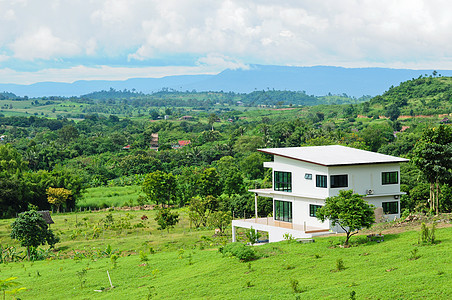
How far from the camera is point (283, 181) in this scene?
1380 inches

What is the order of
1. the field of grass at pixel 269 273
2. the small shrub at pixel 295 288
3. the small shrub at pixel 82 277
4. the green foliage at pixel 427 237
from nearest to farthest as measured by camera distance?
the field of grass at pixel 269 273
the small shrub at pixel 295 288
the green foliage at pixel 427 237
the small shrub at pixel 82 277

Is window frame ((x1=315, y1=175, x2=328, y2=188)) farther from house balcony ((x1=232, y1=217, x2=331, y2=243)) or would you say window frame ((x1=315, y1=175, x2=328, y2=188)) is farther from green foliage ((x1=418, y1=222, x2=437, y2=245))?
green foliage ((x1=418, y1=222, x2=437, y2=245))

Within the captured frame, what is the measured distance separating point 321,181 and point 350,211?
657cm

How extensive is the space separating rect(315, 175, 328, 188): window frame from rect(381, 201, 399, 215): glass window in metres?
4.04

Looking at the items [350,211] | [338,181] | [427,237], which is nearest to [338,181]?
[338,181]

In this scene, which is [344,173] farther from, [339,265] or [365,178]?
[339,265]

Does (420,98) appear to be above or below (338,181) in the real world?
above

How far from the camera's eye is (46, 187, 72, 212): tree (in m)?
62.6

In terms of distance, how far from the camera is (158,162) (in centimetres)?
9288

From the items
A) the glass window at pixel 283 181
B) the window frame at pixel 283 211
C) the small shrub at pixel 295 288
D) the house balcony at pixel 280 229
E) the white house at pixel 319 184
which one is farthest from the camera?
the glass window at pixel 283 181

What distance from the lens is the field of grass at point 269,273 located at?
717 inches

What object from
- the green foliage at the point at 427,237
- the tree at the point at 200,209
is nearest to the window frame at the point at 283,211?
the green foliage at the point at 427,237

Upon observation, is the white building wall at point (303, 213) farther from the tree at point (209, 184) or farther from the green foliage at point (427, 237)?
the tree at point (209, 184)

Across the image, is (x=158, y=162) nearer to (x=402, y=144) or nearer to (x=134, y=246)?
(x=402, y=144)
